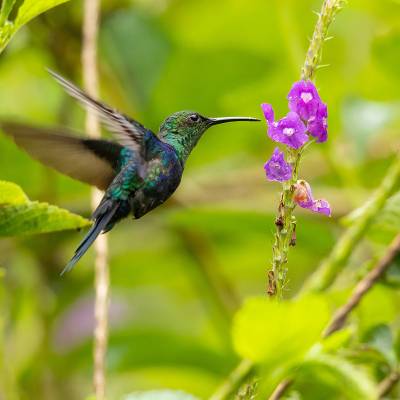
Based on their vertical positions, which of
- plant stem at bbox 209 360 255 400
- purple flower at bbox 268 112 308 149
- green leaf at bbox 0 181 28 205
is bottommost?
plant stem at bbox 209 360 255 400

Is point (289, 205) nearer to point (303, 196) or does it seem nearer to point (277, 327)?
point (303, 196)

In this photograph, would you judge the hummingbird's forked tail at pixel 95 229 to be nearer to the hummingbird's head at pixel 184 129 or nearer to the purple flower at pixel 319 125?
the hummingbird's head at pixel 184 129

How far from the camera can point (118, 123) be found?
73.1 inches

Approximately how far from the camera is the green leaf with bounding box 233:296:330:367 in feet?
3.50

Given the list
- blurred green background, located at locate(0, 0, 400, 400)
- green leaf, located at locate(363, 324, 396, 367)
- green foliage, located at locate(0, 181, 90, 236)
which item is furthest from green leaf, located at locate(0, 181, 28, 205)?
blurred green background, located at locate(0, 0, 400, 400)

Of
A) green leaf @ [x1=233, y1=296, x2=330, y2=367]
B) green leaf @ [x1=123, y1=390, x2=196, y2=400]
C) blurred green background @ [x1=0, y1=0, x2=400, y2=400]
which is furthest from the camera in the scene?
blurred green background @ [x1=0, y1=0, x2=400, y2=400]

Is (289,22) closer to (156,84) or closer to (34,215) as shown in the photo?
(156,84)

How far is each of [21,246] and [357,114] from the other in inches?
51.7

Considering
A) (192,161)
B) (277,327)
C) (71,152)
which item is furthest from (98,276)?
(192,161)

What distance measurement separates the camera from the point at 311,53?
1.30 meters

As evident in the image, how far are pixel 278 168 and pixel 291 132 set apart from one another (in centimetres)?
7

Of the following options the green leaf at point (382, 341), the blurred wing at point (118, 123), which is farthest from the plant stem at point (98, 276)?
the green leaf at point (382, 341)

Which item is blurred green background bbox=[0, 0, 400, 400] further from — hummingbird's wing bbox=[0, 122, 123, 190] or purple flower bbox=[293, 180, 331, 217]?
purple flower bbox=[293, 180, 331, 217]

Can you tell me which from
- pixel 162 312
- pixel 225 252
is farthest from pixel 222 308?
pixel 162 312
